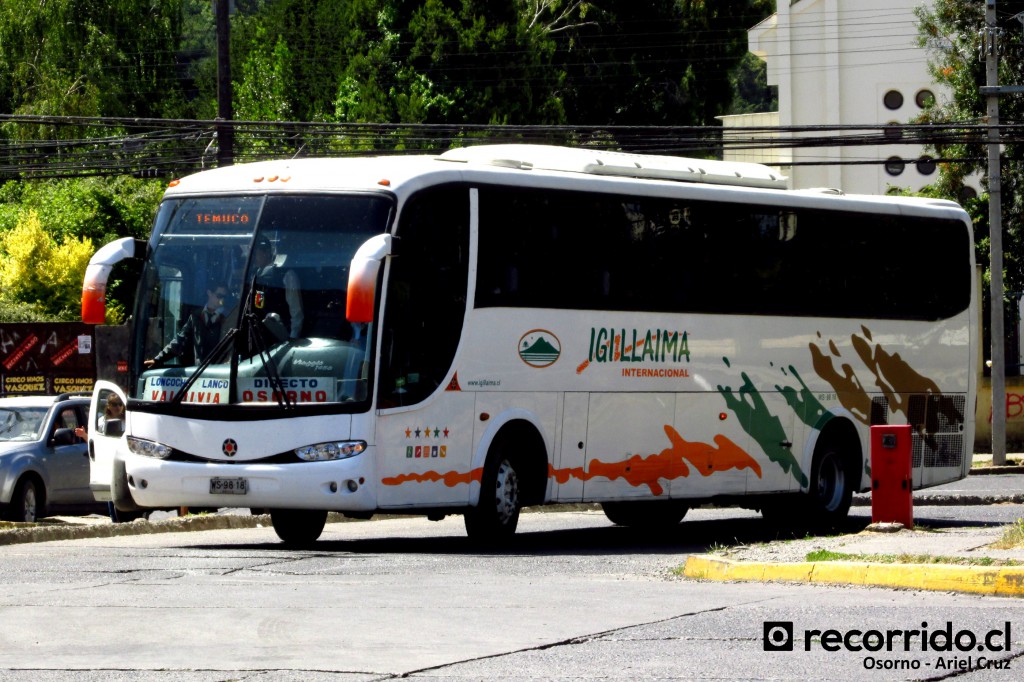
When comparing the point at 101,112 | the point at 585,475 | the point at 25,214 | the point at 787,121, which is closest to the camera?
the point at 585,475

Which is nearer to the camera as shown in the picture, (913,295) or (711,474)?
(711,474)

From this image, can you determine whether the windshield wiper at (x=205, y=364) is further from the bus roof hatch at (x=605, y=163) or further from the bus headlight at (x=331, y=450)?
the bus roof hatch at (x=605, y=163)

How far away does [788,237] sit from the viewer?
18.8 metres

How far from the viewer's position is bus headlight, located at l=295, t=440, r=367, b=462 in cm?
1462

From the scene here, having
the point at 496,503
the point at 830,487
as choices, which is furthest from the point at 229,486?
the point at 830,487

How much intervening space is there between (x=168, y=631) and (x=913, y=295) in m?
12.8

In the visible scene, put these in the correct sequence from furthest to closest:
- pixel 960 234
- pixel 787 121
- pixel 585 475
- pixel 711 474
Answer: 1. pixel 787 121
2. pixel 960 234
3. pixel 711 474
4. pixel 585 475

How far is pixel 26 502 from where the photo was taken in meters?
20.8

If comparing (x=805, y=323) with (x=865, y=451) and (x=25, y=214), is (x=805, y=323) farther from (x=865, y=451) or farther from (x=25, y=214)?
(x=25, y=214)

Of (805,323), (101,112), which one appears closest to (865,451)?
(805,323)

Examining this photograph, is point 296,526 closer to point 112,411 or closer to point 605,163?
point 112,411

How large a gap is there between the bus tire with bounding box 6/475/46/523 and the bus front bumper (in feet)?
19.8

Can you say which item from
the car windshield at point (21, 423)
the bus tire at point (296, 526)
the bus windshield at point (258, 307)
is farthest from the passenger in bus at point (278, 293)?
the car windshield at point (21, 423)

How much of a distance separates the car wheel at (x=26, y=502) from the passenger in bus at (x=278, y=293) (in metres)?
7.10
